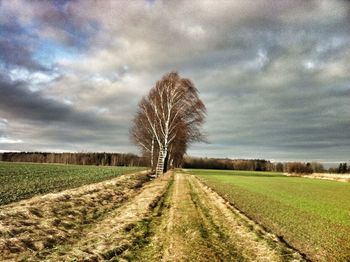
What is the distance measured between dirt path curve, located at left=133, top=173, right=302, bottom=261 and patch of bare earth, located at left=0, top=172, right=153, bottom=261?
2.52 m

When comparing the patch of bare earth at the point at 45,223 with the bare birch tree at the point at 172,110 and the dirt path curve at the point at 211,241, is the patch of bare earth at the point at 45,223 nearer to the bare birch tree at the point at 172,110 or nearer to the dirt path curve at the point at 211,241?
the dirt path curve at the point at 211,241

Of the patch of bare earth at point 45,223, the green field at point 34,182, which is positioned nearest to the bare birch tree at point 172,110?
the green field at point 34,182

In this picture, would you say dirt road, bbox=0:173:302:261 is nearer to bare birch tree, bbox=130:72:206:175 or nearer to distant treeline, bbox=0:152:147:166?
bare birch tree, bbox=130:72:206:175

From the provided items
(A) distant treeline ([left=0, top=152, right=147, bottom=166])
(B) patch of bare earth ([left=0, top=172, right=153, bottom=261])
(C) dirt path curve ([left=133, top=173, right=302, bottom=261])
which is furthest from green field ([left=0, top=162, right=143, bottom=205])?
(A) distant treeline ([left=0, top=152, right=147, bottom=166])

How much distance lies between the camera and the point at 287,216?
14055 mm

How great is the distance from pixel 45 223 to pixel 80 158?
131 metres

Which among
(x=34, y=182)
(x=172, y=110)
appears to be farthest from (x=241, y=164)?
(x=34, y=182)

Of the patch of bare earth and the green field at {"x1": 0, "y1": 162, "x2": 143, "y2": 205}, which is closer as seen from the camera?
the patch of bare earth

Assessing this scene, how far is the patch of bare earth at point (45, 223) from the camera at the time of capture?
8.02 m

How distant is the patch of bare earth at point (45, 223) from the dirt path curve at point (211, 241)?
252 centimetres

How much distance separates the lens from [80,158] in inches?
5394

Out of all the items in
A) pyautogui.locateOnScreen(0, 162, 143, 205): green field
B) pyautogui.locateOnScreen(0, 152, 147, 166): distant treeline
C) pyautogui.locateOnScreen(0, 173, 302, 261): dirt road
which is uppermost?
pyautogui.locateOnScreen(0, 152, 147, 166): distant treeline

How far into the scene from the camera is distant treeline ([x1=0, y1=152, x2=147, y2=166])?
127m

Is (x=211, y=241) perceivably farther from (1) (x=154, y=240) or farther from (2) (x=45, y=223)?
(2) (x=45, y=223)
